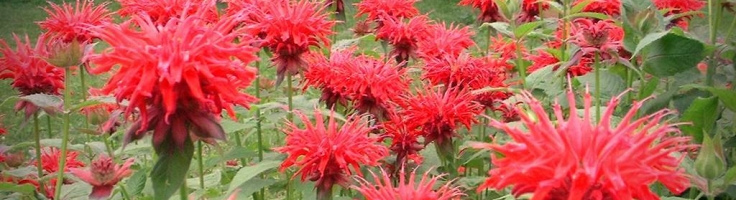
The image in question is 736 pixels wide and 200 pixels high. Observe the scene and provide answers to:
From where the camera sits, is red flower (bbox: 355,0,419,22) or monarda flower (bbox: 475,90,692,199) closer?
monarda flower (bbox: 475,90,692,199)

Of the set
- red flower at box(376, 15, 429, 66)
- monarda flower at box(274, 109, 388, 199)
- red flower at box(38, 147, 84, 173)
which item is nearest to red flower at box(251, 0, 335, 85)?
monarda flower at box(274, 109, 388, 199)

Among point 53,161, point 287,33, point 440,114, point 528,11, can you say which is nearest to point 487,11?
point 528,11

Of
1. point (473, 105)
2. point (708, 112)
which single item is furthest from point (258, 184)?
point (708, 112)

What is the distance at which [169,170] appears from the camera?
1.04 metres

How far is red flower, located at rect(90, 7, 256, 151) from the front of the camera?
40.1 inches

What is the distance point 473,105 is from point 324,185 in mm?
435

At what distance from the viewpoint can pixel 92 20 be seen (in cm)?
199

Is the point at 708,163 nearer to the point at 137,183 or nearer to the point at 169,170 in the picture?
the point at 169,170

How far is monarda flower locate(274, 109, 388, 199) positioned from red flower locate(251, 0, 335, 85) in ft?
0.67

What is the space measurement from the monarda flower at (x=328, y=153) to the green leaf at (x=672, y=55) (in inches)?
18.4

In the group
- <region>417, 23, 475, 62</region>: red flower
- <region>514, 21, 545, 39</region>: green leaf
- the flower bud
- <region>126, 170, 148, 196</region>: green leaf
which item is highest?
<region>514, 21, 545, 39</region>: green leaf

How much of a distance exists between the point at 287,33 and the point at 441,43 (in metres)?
0.55

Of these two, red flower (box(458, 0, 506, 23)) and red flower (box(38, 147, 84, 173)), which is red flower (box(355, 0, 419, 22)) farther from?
red flower (box(38, 147, 84, 173))

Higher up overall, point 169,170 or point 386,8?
point 386,8
